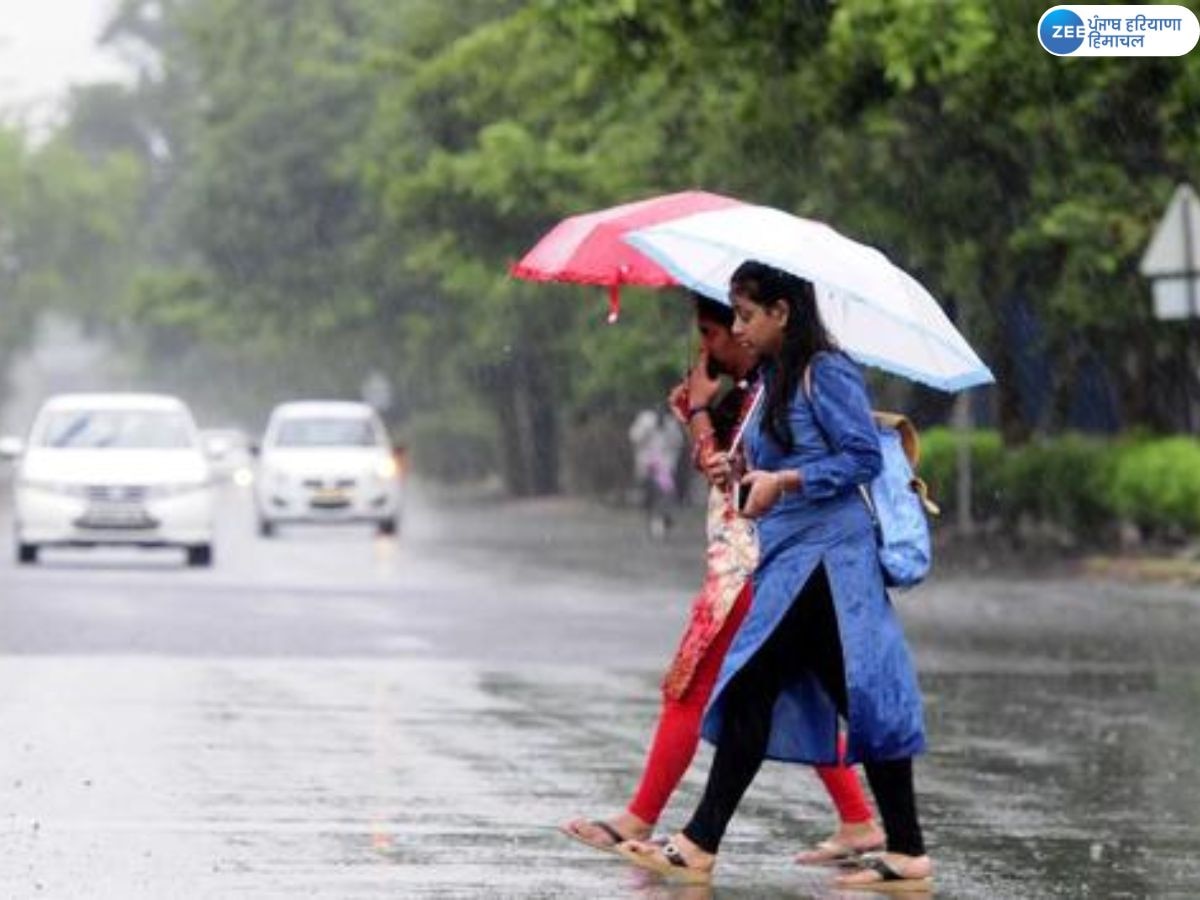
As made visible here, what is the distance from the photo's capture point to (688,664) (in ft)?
35.3

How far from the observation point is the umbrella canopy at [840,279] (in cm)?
1029

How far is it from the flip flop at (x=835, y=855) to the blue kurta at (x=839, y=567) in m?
0.52

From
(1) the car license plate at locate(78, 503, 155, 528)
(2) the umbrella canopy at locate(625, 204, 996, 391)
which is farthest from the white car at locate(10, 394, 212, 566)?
(2) the umbrella canopy at locate(625, 204, 996, 391)

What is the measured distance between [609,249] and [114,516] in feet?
72.0

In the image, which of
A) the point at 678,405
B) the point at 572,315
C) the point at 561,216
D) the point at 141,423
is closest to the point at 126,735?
the point at 678,405

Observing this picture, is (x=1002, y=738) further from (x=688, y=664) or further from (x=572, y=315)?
(x=572, y=315)

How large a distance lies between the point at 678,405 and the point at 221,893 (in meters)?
2.10

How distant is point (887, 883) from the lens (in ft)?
34.0

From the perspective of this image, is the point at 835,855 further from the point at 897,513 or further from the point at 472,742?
the point at 472,742

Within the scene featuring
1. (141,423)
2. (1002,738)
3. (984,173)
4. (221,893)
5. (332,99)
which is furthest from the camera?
(332,99)

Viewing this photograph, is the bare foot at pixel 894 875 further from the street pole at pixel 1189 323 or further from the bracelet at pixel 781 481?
the street pole at pixel 1189 323

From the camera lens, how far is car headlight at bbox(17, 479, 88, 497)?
32562 millimetres

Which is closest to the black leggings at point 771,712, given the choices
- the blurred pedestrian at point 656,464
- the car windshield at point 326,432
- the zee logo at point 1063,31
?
the zee logo at point 1063,31

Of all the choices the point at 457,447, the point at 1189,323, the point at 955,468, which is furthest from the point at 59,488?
the point at 457,447
